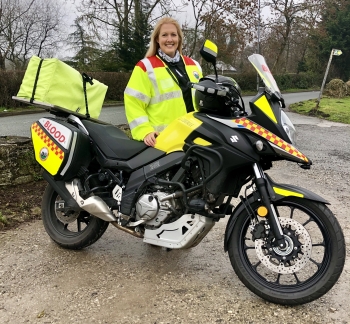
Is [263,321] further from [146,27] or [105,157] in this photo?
[146,27]

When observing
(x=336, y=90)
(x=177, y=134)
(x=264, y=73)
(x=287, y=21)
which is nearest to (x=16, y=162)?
(x=177, y=134)

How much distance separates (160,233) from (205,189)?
0.52 m

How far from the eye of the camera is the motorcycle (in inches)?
108

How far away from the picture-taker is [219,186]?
9.50 ft

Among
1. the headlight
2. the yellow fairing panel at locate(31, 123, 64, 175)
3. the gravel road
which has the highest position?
the headlight

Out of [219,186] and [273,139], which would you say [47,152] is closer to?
[219,186]

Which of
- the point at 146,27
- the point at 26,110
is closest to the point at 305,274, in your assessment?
the point at 26,110

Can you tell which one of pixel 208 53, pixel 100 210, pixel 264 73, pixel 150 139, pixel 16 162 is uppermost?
pixel 208 53

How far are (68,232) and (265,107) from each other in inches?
85.9

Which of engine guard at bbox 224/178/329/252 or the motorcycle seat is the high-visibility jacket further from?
engine guard at bbox 224/178/329/252

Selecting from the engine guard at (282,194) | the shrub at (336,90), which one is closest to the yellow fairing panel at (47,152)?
the engine guard at (282,194)

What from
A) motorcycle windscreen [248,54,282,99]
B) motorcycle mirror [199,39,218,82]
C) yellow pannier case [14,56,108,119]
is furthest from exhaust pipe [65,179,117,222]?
motorcycle windscreen [248,54,282,99]

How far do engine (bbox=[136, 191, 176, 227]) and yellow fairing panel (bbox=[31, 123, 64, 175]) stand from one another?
833 millimetres

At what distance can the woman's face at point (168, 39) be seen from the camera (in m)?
3.62
